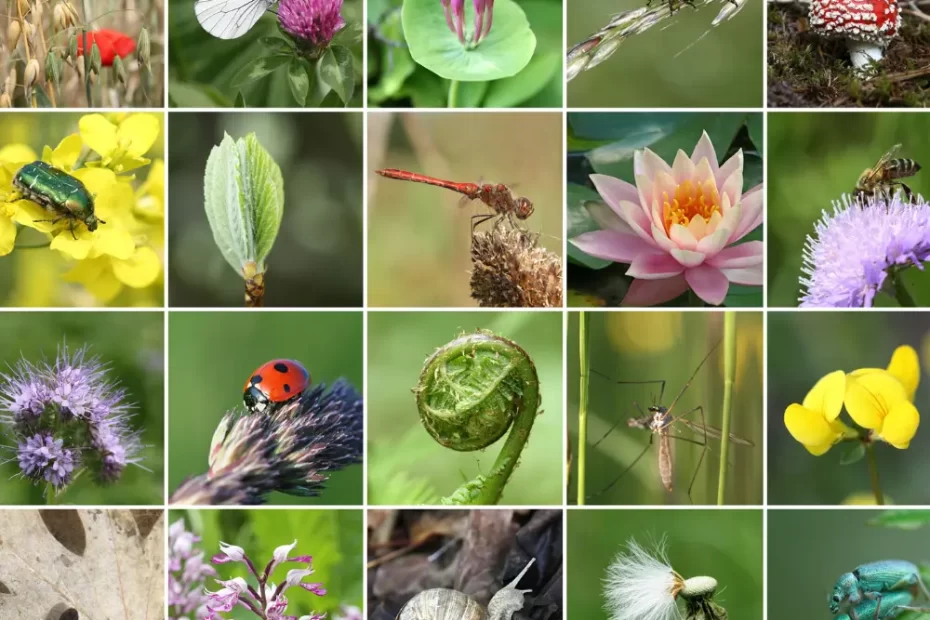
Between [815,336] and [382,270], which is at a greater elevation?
[382,270]

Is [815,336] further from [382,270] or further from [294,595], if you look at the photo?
[294,595]

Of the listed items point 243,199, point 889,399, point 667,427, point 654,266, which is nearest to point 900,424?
point 889,399

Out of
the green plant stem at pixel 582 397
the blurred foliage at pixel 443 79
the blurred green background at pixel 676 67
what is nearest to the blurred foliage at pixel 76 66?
the blurred foliage at pixel 443 79

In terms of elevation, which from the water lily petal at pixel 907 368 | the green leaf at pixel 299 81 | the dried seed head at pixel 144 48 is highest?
the dried seed head at pixel 144 48

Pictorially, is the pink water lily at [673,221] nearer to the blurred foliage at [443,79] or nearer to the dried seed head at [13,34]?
the blurred foliage at [443,79]

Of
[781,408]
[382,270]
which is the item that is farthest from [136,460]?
[781,408]

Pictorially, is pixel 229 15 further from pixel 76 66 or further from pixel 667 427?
pixel 667 427
